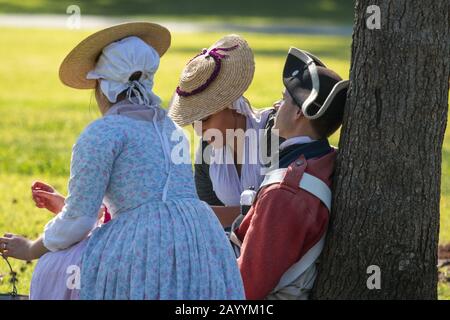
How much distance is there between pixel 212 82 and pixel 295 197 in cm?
96

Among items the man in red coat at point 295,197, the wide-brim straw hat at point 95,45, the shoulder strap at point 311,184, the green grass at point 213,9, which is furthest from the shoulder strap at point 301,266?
the green grass at point 213,9

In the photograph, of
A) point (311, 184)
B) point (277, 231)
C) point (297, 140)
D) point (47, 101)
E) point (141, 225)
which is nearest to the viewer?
point (141, 225)


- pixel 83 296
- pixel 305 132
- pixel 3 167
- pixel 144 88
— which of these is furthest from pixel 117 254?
pixel 3 167

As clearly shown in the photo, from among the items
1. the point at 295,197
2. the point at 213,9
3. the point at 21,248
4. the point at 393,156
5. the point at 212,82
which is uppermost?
the point at 213,9

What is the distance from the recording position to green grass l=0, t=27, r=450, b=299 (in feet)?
25.9

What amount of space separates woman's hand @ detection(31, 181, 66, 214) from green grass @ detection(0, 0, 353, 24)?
2653cm

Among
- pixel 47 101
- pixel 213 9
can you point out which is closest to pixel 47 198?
pixel 47 101

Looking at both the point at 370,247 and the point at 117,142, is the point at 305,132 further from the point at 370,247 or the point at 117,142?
the point at 117,142

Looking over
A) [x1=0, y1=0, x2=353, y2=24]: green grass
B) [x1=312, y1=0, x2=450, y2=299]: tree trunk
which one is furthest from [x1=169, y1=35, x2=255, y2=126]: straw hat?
[x1=0, y1=0, x2=353, y2=24]: green grass

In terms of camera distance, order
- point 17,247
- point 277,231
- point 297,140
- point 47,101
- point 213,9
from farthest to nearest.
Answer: point 213,9
point 47,101
point 297,140
point 277,231
point 17,247

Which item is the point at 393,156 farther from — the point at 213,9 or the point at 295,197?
the point at 213,9

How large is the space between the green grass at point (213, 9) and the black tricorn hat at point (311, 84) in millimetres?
26089

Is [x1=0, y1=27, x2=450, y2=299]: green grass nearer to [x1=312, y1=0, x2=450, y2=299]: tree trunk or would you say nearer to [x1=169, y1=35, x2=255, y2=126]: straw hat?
[x1=169, y1=35, x2=255, y2=126]: straw hat

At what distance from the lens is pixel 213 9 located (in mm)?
34906
